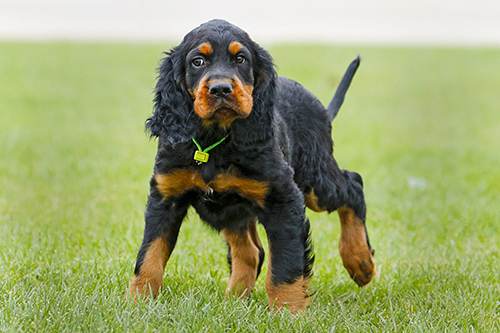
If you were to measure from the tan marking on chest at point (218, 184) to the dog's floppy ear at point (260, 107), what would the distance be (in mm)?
190

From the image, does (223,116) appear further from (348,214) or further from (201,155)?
(348,214)

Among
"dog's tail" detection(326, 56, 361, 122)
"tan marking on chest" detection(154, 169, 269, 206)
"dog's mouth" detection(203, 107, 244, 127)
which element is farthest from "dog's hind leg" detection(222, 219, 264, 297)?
"dog's tail" detection(326, 56, 361, 122)

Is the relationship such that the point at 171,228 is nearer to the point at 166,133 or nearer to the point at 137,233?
the point at 166,133

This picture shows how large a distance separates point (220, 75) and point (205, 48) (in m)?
0.22

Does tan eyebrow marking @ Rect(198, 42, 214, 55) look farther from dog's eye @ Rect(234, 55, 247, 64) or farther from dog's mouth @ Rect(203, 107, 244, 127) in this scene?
dog's mouth @ Rect(203, 107, 244, 127)

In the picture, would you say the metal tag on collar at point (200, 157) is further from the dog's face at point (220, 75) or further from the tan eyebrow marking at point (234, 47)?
the tan eyebrow marking at point (234, 47)

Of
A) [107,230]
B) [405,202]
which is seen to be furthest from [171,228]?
[405,202]

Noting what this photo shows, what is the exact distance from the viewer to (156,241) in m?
3.12

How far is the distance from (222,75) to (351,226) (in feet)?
4.92

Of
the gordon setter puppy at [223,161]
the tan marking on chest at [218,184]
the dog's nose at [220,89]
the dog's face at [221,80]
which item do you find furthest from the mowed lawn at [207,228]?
the dog's nose at [220,89]

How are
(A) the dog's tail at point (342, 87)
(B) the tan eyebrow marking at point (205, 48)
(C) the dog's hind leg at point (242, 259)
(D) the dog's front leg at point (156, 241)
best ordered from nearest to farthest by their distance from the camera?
1. (B) the tan eyebrow marking at point (205, 48)
2. (D) the dog's front leg at point (156, 241)
3. (C) the dog's hind leg at point (242, 259)
4. (A) the dog's tail at point (342, 87)

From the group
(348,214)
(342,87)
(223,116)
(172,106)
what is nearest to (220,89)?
(223,116)

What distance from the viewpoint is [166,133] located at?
10.1 feet

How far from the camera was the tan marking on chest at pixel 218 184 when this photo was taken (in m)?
2.99
